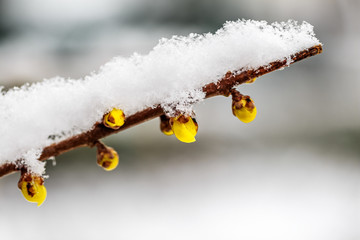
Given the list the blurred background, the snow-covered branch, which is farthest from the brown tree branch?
the blurred background

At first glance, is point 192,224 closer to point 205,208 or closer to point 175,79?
point 205,208

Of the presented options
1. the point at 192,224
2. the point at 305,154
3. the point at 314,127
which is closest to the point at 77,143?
the point at 192,224

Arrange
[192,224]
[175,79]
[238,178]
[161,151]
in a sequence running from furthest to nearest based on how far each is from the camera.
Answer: [161,151], [238,178], [192,224], [175,79]

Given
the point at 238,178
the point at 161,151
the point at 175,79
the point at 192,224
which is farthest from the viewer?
the point at 161,151

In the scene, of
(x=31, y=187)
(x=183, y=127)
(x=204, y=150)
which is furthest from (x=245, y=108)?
(x=204, y=150)

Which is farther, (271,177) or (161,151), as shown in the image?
(161,151)

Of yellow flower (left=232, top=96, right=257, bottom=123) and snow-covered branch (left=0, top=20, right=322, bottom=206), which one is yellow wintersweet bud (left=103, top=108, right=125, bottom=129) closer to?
snow-covered branch (left=0, top=20, right=322, bottom=206)
